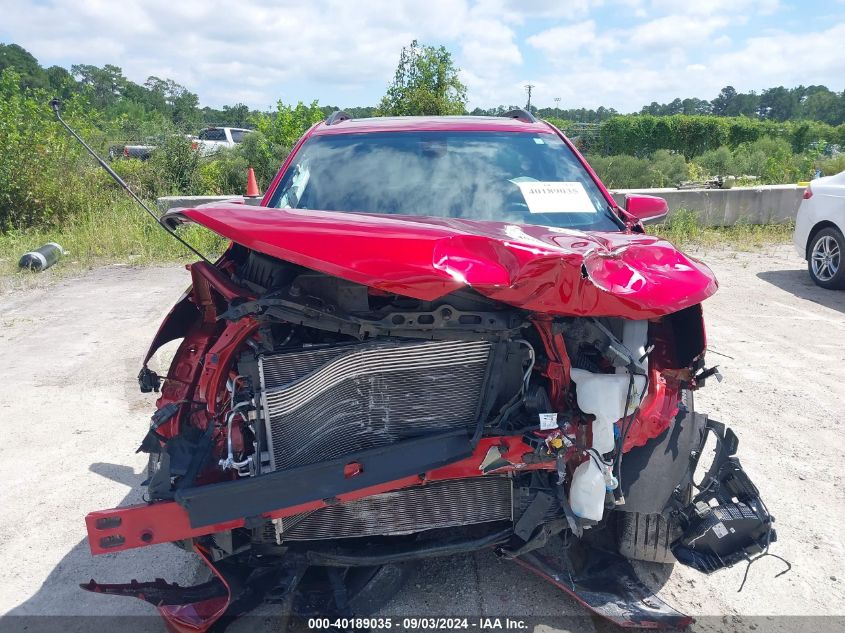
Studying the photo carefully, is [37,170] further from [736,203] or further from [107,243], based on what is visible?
[736,203]

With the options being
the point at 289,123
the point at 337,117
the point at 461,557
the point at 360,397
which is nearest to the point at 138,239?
the point at 289,123

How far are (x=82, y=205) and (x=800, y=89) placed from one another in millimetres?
120976

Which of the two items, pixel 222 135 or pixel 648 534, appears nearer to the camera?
pixel 648 534

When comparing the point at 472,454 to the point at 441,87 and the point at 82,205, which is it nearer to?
the point at 82,205

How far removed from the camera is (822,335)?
6230 millimetres

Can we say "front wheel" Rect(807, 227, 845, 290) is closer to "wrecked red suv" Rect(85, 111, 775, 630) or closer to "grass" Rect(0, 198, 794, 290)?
"grass" Rect(0, 198, 794, 290)

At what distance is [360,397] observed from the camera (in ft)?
7.97

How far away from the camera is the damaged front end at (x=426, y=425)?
86.0 inches

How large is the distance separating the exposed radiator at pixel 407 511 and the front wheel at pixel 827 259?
22.9ft

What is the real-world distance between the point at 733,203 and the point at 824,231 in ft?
9.73

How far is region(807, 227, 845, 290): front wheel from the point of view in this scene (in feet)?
25.5

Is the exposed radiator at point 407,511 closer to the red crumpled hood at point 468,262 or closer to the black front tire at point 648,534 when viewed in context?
the black front tire at point 648,534

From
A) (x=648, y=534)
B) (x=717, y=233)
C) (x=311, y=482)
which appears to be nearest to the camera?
(x=311, y=482)

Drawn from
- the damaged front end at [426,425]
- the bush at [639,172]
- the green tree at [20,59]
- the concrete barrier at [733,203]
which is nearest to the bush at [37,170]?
the concrete barrier at [733,203]
